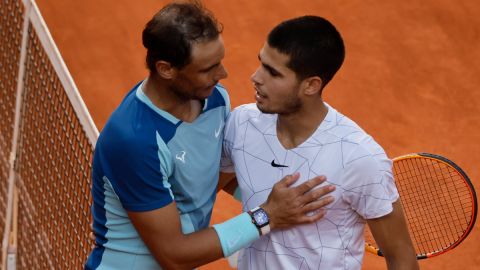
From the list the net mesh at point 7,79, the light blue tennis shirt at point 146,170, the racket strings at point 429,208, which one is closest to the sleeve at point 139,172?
the light blue tennis shirt at point 146,170

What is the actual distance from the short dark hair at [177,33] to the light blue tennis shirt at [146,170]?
195 millimetres

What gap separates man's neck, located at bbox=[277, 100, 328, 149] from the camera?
12.4 feet

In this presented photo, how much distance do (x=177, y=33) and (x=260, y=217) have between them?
80cm

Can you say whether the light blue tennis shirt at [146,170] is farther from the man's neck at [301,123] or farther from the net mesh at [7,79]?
the net mesh at [7,79]

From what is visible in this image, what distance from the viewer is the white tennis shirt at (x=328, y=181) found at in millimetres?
3604

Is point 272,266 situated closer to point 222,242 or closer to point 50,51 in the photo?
point 222,242

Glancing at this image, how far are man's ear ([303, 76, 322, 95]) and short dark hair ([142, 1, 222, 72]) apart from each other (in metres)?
0.42

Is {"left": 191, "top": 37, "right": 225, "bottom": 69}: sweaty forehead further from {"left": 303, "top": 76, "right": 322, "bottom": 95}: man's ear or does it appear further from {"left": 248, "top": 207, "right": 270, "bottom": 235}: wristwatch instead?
{"left": 248, "top": 207, "right": 270, "bottom": 235}: wristwatch

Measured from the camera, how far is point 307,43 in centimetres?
377

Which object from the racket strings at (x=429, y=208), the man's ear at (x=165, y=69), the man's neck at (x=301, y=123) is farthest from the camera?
the racket strings at (x=429, y=208)

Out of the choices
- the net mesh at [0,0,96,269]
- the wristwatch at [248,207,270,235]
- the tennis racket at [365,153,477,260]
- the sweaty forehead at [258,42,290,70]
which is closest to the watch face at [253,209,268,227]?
the wristwatch at [248,207,270,235]

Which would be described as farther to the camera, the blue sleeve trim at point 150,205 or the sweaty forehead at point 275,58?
the sweaty forehead at point 275,58

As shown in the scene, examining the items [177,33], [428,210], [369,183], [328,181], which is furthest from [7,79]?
[369,183]

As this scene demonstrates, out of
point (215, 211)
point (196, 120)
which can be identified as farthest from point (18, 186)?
point (196, 120)
